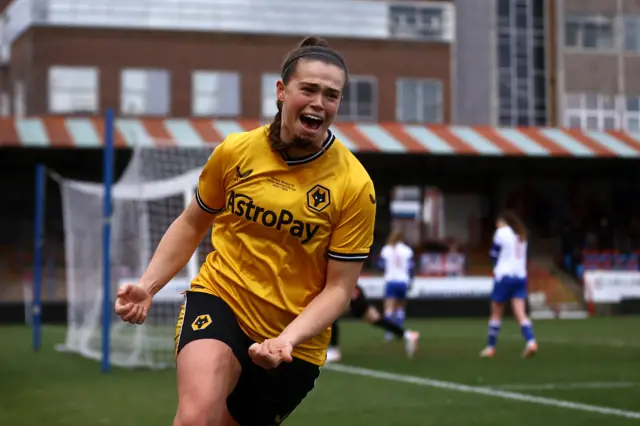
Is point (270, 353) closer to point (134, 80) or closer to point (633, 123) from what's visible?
point (134, 80)

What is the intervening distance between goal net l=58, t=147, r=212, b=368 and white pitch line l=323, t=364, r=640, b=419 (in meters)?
2.39

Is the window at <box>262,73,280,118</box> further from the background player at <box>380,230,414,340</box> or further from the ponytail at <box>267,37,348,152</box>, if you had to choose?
the ponytail at <box>267,37,348,152</box>

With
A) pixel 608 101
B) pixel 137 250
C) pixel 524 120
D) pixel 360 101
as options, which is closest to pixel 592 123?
pixel 608 101

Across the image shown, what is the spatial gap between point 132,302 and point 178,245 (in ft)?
1.38

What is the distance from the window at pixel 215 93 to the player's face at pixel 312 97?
35.5 metres

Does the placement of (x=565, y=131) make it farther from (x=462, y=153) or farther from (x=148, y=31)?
(x=148, y=31)

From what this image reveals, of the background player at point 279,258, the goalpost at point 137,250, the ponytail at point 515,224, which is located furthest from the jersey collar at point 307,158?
the ponytail at point 515,224

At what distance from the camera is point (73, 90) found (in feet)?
126

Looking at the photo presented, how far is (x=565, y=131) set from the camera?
35.4 metres

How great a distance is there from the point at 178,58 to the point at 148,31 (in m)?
1.37

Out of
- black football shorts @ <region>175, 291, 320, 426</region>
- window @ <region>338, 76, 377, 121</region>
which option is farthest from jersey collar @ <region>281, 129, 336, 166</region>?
window @ <region>338, 76, 377, 121</region>

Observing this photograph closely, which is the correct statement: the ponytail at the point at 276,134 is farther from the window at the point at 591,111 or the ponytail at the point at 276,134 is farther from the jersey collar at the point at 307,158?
the window at the point at 591,111

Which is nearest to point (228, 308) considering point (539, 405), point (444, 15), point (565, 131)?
point (539, 405)

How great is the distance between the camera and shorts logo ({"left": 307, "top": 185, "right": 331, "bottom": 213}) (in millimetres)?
4508
